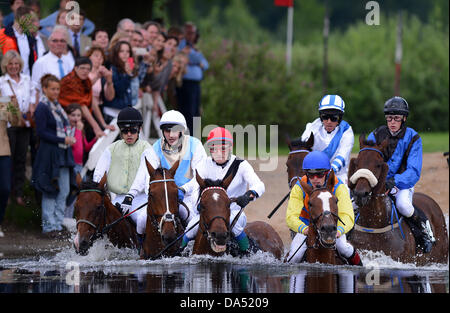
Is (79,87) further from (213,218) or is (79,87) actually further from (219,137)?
(213,218)

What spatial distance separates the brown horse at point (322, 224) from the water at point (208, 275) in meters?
0.12

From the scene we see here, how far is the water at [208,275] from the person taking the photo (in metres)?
9.45

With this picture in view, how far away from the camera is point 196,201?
11.2 metres

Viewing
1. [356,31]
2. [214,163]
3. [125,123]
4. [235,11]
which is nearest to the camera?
[214,163]

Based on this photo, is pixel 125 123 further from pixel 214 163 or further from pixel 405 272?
pixel 405 272

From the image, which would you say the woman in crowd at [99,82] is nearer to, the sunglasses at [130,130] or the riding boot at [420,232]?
the sunglasses at [130,130]

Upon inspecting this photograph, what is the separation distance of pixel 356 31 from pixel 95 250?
113 ft

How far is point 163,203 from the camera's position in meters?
10.7

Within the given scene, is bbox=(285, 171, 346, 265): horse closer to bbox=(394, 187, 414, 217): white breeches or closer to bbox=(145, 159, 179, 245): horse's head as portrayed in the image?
bbox=(145, 159, 179, 245): horse's head

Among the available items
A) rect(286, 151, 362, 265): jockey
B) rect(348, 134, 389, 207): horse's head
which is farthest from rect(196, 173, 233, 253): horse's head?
rect(348, 134, 389, 207): horse's head

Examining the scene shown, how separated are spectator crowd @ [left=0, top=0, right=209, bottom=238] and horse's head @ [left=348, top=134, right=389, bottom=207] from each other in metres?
4.56

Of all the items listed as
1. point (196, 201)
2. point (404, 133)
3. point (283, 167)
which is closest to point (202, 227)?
point (196, 201)

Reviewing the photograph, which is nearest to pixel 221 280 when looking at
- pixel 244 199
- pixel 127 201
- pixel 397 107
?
pixel 244 199

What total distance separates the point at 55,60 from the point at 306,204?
20.2 feet
